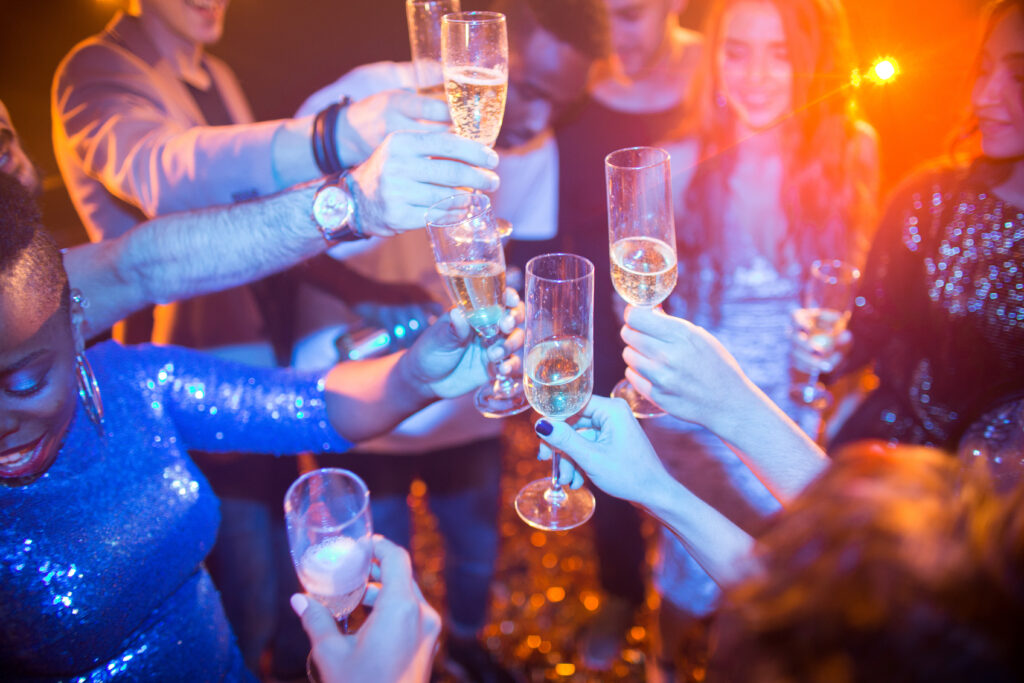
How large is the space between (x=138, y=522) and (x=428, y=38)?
1.47m

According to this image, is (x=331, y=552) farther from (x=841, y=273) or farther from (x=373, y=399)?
(x=841, y=273)

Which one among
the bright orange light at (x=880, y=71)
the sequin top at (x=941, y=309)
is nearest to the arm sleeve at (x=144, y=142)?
the sequin top at (x=941, y=309)

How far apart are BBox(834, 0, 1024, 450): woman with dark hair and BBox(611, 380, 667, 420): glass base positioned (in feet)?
2.83

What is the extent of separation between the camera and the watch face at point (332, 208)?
5.45 feet

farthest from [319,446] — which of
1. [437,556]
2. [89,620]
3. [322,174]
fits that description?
[437,556]

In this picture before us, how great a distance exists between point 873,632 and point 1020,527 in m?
0.20

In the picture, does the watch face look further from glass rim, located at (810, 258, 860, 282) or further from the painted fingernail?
glass rim, located at (810, 258, 860, 282)

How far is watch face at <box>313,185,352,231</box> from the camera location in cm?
166

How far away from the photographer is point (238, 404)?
1.74 metres

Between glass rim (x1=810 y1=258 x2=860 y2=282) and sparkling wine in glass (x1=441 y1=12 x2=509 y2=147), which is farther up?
sparkling wine in glass (x1=441 y1=12 x2=509 y2=147)

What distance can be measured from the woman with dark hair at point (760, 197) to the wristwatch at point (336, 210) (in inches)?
55.8

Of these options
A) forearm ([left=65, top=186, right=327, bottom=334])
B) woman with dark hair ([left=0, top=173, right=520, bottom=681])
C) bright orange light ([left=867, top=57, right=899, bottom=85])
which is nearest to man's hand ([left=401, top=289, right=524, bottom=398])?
woman with dark hair ([left=0, top=173, right=520, bottom=681])

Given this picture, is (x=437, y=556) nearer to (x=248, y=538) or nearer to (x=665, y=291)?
(x=248, y=538)

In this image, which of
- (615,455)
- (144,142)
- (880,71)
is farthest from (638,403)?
(880,71)
